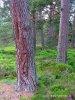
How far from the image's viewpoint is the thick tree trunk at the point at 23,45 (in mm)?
6379

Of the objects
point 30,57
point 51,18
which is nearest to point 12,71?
point 30,57

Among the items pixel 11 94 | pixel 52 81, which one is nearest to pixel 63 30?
pixel 52 81

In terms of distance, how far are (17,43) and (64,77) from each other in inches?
88.4

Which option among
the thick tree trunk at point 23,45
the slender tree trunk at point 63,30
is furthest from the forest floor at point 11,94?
the slender tree trunk at point 63,30

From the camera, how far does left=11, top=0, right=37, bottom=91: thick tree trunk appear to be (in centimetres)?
638

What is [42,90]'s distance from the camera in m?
6.62

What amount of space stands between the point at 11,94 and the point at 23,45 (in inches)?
54.2

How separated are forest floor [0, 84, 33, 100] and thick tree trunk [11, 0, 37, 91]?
0.22 m

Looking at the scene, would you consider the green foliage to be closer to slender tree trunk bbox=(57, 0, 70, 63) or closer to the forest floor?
the forest floor

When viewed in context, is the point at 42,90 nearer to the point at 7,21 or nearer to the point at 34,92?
the point at 34,92

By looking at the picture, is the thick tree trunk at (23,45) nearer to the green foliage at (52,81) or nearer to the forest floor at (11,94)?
the forest floor at (11,94)

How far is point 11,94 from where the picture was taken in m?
6.51

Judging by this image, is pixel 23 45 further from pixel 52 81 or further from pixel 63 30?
pixel 63 30

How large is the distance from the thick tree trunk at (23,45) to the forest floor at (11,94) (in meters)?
0.22
